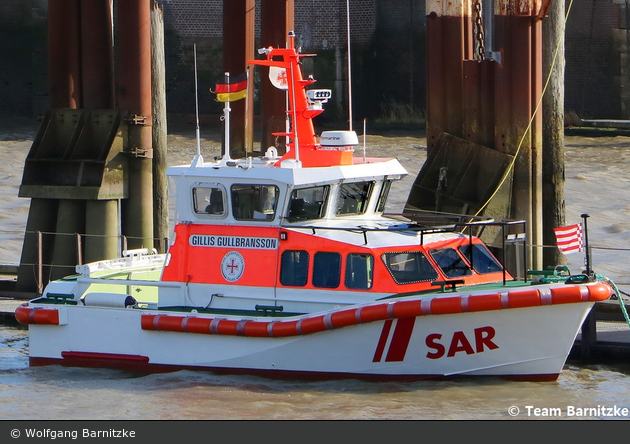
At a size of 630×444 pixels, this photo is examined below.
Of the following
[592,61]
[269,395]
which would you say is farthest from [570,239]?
[592,61]

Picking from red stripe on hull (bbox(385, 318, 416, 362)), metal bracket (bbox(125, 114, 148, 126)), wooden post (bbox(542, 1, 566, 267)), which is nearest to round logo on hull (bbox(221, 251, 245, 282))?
red stripe on hull (bbox(385, 318, 416, 362))

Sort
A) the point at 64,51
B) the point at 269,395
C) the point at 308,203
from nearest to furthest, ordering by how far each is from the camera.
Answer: the point at 269,395 < the point at 308,203 < the point at 64,51

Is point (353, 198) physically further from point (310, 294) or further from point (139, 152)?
point (139, 152)

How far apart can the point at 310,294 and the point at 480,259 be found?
179cm

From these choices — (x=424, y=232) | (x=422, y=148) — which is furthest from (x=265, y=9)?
(x=422, y=148)

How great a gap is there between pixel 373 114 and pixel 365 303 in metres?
18.8

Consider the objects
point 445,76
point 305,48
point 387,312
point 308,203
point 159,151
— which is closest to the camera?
point 387,312

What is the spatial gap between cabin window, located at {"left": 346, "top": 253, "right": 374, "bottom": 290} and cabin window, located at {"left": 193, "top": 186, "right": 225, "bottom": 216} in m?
1.49

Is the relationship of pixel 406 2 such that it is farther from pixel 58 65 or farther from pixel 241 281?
pixel 241 281

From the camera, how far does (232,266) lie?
1023cm

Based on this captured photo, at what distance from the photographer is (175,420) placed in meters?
8.64

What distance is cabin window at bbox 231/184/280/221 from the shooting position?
10.1m

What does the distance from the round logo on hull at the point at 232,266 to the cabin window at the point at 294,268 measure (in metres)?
0.45

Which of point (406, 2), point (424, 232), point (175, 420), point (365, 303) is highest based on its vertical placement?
point (406, 2)
